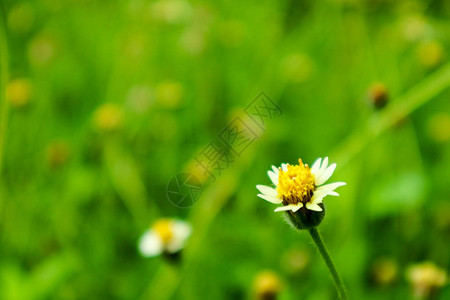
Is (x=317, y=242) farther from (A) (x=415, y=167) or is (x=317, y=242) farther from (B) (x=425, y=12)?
(B) (x=425, y=12)

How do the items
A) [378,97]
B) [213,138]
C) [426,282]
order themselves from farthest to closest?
[213,138] < [378,97] < [426,282]

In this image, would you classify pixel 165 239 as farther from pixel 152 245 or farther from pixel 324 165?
pixel 324 165

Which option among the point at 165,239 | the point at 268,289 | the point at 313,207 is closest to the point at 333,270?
the point at 313,207

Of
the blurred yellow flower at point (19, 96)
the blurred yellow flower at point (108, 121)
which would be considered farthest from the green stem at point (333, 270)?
the blurred yellow flower at point (19, 96)

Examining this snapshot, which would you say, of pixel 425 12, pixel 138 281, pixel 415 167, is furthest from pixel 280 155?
pixel 425 12

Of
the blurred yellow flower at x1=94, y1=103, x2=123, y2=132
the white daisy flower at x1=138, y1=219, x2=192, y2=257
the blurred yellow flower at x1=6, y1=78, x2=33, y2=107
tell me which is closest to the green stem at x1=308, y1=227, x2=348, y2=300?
the white daisy flower at x1=138, y1=219, x2=192, y2=257

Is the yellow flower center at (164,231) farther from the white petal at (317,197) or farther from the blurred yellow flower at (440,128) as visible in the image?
the blurred yellow flower at (440,128)

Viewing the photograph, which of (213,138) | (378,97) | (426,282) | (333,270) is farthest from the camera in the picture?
(213,138)
